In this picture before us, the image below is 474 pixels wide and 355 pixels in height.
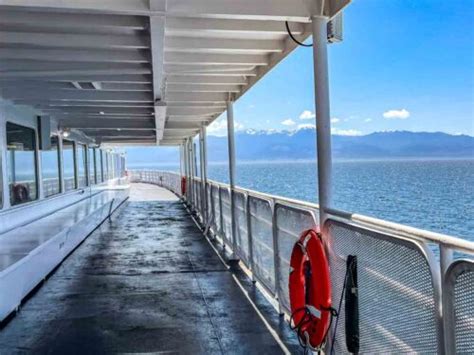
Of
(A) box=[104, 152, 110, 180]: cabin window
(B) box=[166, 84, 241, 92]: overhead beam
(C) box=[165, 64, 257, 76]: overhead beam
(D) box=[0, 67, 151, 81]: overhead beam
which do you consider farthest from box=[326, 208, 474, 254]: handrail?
(A) box=[104, 152, 110, 180]: cabin window

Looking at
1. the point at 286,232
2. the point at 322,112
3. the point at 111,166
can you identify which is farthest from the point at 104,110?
the point at 111,166

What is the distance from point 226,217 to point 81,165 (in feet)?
19.9

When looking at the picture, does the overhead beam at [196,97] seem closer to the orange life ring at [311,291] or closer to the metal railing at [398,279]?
the metal railing at [398,279]

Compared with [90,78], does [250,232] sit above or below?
below

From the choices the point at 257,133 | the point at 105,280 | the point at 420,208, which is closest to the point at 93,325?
the point at 105,280

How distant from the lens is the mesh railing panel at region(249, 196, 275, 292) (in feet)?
12.2

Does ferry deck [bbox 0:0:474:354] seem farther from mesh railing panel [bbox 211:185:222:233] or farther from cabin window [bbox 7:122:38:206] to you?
mesh railing panel [bbox 211:185:222:233]

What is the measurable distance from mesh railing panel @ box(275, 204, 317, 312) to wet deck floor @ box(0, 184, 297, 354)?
0.27 metres

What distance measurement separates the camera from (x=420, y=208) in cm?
2742

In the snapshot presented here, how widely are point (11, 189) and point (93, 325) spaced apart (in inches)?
112

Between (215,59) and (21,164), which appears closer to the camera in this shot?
(215,59)

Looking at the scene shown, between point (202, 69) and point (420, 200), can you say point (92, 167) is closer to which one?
point (202, 69)

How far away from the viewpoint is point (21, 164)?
19.5ft

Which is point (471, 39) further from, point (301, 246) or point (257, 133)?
point (257, 133)
